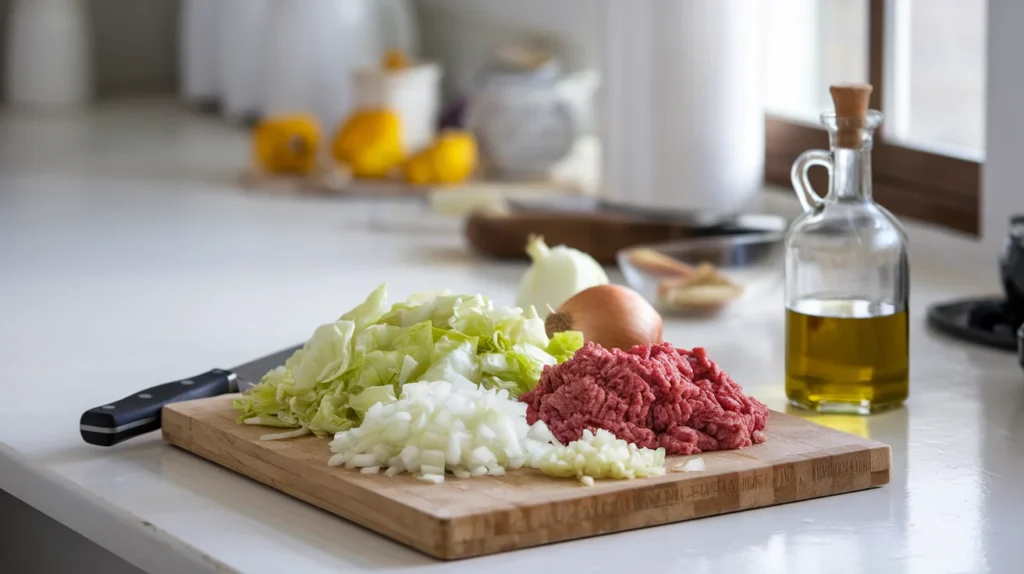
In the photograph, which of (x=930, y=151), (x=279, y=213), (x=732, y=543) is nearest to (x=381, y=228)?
(x=279, y=213)

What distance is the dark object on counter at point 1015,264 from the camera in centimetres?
117

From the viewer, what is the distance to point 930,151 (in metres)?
1.72

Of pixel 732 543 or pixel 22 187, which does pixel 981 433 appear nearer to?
pixel 732 543

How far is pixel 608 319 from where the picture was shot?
39.9 inches

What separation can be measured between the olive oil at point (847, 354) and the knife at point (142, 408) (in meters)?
0.38

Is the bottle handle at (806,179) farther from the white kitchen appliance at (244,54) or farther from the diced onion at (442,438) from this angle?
the white kitchen appliance at (244,54)

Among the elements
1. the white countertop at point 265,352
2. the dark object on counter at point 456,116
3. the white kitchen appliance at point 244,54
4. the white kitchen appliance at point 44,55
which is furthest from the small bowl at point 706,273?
the white kitchen appliance at point 44,55

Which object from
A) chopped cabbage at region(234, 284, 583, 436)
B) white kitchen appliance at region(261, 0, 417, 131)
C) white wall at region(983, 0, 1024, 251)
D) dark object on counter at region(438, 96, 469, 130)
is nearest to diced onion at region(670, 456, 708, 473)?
chopped cabbage at region(234, 284, 583, 436)

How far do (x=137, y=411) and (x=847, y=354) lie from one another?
0.47 meters

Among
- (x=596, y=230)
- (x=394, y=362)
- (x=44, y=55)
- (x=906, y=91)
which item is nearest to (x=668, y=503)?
(x=394, y=362)

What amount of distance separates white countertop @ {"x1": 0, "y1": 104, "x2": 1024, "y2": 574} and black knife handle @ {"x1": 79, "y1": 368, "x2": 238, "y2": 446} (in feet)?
0.05

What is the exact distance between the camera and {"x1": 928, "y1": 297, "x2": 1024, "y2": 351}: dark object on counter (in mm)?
1202

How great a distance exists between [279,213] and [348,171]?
215mm

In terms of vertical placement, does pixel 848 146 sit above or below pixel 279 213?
above
